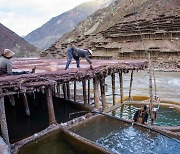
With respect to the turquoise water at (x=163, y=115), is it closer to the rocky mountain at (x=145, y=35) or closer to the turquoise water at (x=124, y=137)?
the turquoise water at (x=124, y=137)

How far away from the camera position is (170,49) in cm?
4472

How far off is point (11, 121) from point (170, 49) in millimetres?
35283

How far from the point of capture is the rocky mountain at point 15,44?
95.1m

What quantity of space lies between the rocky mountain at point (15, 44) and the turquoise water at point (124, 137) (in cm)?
8399

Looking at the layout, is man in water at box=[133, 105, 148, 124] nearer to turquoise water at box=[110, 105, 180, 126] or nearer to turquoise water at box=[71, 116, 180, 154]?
turquoise water at box=[71, 116, 180, 154]

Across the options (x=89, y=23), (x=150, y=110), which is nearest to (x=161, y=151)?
(x=150, y=110)

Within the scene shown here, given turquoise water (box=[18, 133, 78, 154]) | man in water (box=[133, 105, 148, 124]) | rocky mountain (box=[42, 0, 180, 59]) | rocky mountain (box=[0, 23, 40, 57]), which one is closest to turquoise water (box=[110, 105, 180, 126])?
man in water (box=[133, 105, 148, 124])

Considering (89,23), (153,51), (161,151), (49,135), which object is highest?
(89,23)

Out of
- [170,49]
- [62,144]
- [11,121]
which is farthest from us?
[170,49]

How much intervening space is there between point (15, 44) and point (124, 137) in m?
93.6

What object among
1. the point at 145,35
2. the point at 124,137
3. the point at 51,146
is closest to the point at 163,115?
the point at 124,137

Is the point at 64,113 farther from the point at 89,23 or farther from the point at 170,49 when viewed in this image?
the point at 89,23

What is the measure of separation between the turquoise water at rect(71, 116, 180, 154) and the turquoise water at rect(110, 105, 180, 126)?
3.57m

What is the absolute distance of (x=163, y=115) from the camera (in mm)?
17141
